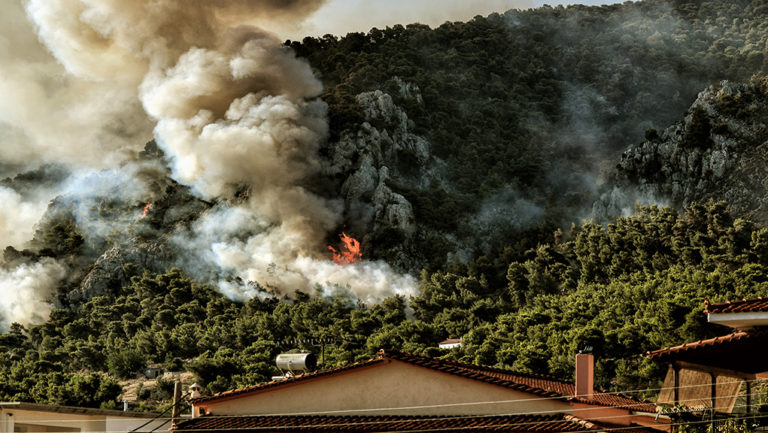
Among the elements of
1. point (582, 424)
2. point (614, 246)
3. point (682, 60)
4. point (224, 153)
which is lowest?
point (582, 424)

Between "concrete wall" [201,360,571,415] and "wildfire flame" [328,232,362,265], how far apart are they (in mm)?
92954

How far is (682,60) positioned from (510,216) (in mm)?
39782

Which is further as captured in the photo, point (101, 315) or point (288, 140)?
point (288, 140)

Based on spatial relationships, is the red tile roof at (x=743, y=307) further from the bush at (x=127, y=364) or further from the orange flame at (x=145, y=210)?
the orange flame at (x=145, y=210)

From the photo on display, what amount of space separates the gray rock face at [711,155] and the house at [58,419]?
76.1 meters

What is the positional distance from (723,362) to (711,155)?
85241mm

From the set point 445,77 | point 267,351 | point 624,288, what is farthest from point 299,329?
point 445,77

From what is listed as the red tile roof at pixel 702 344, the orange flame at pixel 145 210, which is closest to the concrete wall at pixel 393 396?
the red tile roof at pixel 702 344

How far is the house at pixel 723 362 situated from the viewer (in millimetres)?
16328

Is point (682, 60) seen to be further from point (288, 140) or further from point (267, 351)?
point (267, 351)

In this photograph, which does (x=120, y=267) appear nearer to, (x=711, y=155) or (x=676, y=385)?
(x=711, y=155)

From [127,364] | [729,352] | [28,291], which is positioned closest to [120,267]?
[28,291]

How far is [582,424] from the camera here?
20.1 m

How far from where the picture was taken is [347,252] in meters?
118
